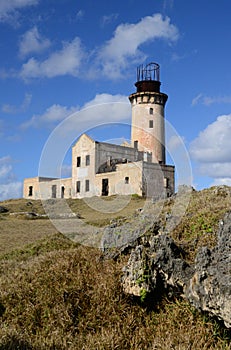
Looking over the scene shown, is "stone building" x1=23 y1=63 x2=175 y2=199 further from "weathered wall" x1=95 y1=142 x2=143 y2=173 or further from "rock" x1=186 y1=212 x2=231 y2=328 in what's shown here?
"rock" x1=186 y1=212 x2=231 y2=328

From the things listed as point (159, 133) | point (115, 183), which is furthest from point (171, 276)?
point (159, 133)

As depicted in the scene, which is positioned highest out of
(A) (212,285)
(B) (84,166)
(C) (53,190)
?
(B) (84,166)

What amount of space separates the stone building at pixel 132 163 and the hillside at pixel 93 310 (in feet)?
102

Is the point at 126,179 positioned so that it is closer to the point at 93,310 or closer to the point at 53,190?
the point at 53,190

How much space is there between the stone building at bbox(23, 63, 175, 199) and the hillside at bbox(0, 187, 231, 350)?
102ft

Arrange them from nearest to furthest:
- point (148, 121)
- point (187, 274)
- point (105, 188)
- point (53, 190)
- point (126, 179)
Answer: point (187, 274), point (126, 179), point (105, 188), point (148, 121), point (53, 190)

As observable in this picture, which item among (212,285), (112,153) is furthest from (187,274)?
(112,153)

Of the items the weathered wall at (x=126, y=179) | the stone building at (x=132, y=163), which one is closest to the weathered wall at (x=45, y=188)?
the stone building at (x=132, y=163)

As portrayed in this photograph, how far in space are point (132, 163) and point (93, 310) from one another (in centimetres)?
3434

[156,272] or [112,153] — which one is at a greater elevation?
[112,153]

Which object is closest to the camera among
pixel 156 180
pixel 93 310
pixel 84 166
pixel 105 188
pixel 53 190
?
pixel 93 310

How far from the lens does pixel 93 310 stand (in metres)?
6.36

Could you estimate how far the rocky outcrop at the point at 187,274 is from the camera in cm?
506

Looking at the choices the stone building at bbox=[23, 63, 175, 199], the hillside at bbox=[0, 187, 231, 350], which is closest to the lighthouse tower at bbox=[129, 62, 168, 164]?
the stone building at bbox=[23, 63, 175, 199]
